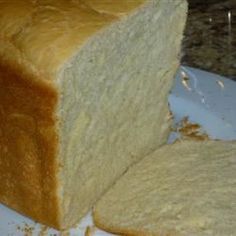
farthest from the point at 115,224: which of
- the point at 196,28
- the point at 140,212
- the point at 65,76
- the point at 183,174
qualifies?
the point at 196,28

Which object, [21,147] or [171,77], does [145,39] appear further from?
[21,147]

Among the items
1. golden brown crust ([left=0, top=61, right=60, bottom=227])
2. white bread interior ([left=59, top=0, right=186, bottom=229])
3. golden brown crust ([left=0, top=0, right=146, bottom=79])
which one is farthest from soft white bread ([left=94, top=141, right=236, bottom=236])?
golden brown crust ([left=0, top=0, right=146, bottom=79])

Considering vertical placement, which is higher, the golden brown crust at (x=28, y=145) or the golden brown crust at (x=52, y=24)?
the golden brown crust at (x=52, y=24)

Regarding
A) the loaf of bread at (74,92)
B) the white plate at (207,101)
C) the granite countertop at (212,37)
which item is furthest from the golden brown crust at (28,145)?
the granite countertop at (212,37)

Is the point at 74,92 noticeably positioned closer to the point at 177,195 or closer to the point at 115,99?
the point at 115,99

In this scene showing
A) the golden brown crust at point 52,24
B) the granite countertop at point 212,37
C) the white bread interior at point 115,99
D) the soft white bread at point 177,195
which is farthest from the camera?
the granite countertop at point 212,37

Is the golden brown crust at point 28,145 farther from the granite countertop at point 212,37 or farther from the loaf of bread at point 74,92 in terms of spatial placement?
the granite countertop at point 212,37
